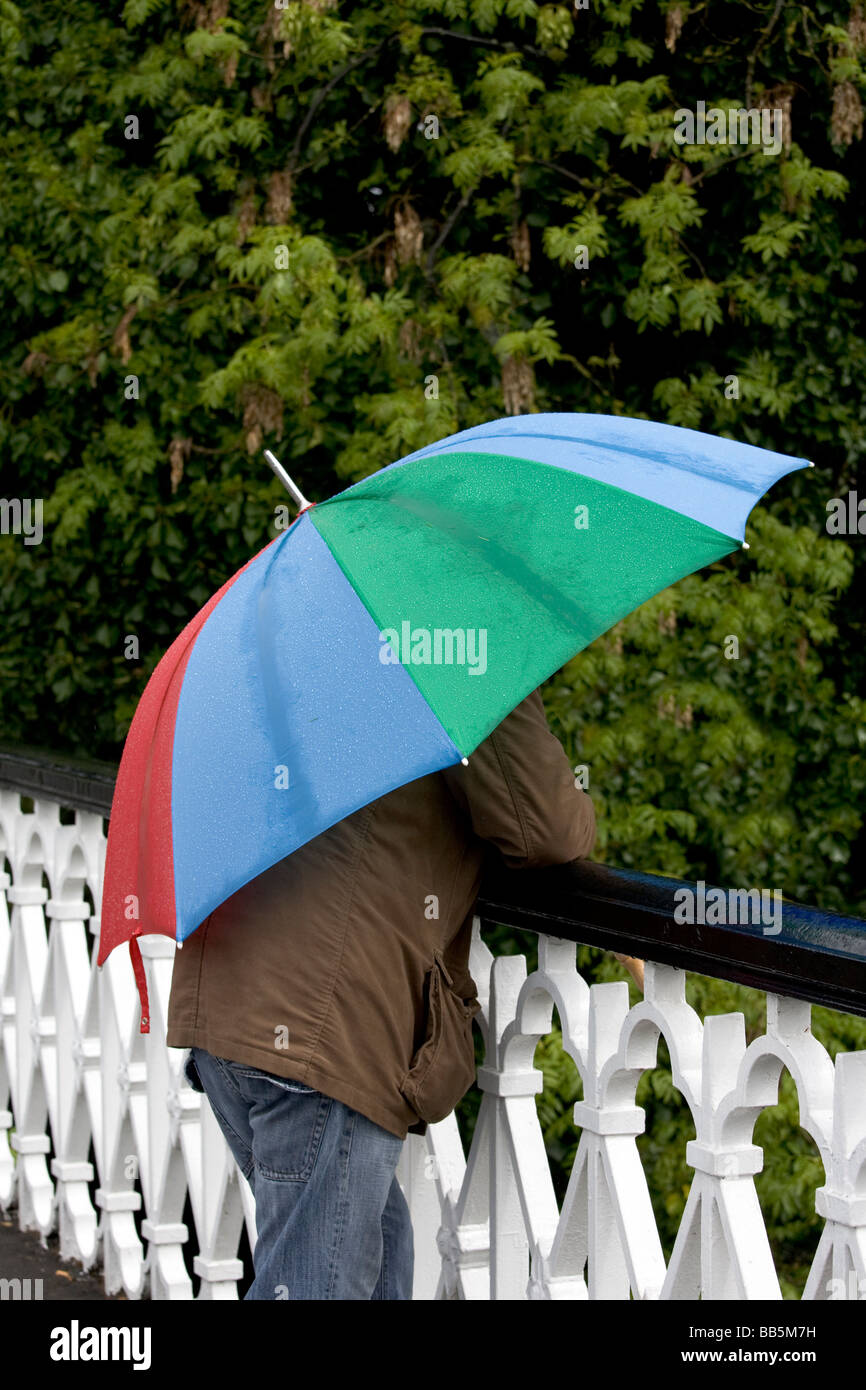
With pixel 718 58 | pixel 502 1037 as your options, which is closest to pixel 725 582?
pixel 718 58

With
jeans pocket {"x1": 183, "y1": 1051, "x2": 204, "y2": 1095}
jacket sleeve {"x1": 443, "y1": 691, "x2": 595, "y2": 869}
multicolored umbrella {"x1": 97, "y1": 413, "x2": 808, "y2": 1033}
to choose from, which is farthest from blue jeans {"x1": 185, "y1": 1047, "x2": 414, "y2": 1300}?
jacket sleeve {"x1": 443, "y1": 691, "x2": 595, "y2": 869}

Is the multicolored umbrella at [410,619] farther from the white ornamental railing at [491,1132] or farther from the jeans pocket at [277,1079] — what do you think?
the white ornamental railing at [491,1132]

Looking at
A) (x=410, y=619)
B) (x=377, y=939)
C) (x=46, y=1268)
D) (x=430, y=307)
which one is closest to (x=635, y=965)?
(x=377, y=939)

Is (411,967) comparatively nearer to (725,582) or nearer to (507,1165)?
(507,1165)

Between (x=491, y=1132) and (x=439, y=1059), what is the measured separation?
1.27 feet

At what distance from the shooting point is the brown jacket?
1.94m

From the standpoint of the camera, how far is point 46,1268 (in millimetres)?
3482

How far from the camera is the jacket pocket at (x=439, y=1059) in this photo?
6.49 feet

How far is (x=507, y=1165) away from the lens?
232 cm

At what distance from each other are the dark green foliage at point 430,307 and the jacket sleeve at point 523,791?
448cm

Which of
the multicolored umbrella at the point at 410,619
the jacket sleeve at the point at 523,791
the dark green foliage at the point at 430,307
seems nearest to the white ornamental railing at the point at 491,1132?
the jacket sleeve at the point at 523,791

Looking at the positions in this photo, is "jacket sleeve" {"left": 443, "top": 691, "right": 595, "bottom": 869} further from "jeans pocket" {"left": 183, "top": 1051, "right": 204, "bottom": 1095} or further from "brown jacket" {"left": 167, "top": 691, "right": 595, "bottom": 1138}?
"jeans pocket" {"left": 183, "top": 1051, "right": 204, "bottom": 1095}

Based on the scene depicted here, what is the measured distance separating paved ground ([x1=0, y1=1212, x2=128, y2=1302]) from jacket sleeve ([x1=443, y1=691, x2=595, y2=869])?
1837 millimetres

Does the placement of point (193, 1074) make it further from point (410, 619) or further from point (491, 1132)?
point (410, 619)
